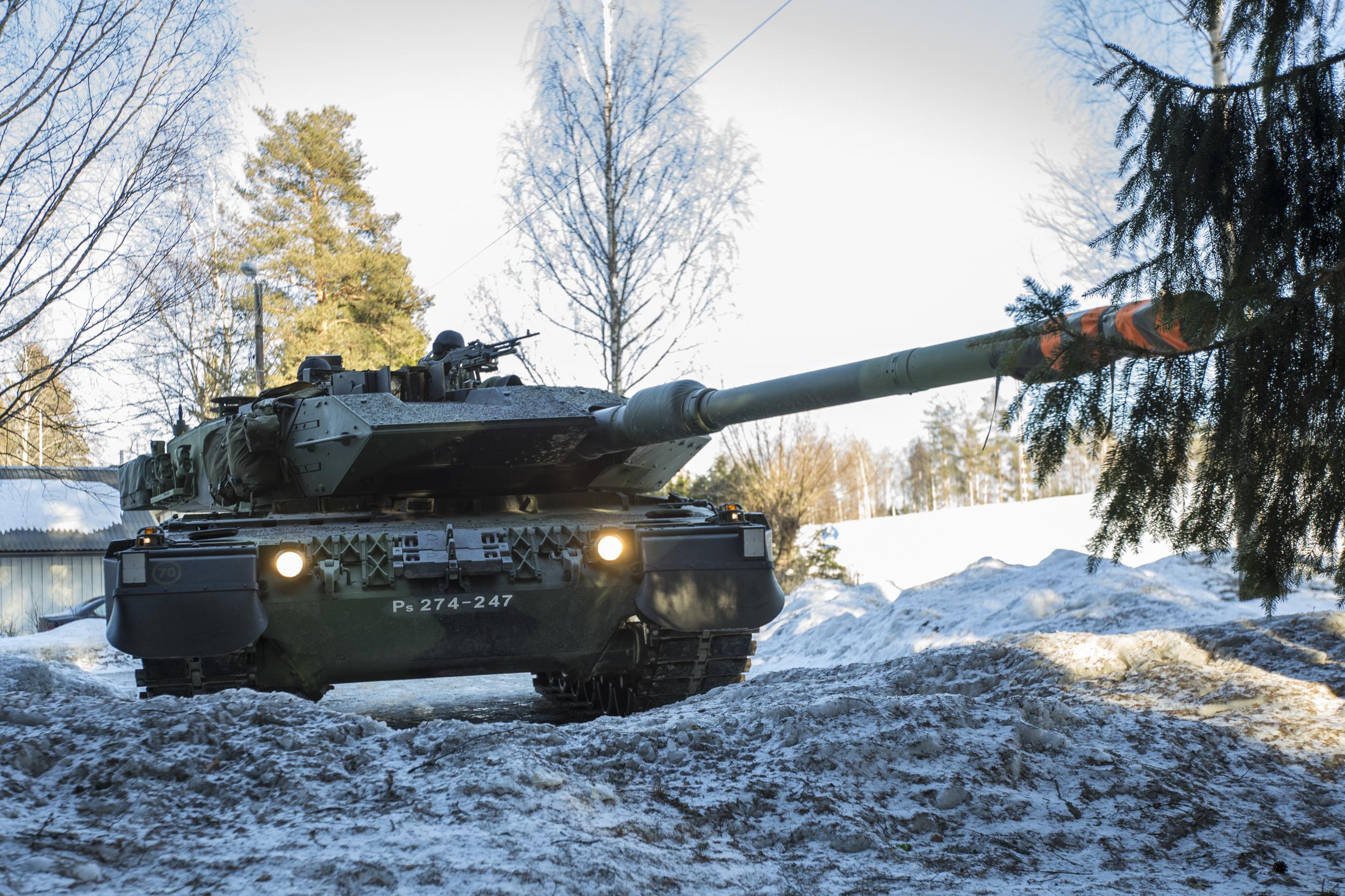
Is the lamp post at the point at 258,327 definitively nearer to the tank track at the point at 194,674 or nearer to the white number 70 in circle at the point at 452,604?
the tank track at the point at 194,674

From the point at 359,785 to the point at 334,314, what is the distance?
27.5 metres

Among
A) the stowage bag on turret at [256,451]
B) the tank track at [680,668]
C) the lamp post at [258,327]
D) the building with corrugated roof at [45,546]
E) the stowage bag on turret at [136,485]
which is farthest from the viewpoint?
the building with corrugated roof at [45,546]

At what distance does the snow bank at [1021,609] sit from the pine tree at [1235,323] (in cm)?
445

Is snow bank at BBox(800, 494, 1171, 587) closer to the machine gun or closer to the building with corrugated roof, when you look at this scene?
the machine gun

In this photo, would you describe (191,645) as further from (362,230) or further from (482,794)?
(362,230)

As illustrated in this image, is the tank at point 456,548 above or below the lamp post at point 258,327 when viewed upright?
below

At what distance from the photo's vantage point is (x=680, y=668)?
7.51 metres

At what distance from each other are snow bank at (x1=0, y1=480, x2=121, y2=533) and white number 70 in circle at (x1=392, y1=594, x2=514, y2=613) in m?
18.4

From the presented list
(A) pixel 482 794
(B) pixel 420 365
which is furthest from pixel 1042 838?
(B) pixel 420 365

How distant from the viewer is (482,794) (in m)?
4.11

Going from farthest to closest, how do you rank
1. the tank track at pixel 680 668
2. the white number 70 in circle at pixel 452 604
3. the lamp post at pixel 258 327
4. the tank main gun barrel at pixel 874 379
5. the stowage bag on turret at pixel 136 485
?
the lamp post at pixel 258 327 → the stowage bag on turret at pixel 136 485 → the tank track at pixel 680 668 → the white number 70 in circle at pixel 452 604 → the tank main gun barrel at pixel 874 379

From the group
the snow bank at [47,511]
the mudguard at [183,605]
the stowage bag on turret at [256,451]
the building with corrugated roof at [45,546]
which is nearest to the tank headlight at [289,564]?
the mudguard at [183,605]

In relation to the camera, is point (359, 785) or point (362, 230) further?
point (362, 230)

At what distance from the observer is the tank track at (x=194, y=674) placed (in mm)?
6535
